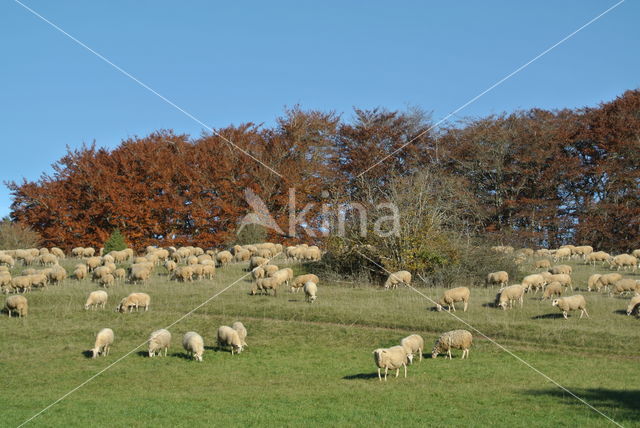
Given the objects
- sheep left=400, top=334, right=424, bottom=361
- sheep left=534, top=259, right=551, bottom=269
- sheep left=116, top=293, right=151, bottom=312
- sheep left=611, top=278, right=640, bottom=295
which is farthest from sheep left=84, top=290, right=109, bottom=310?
sheep left=534, top=259, right=551, bottom=269

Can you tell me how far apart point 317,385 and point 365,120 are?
44968mm

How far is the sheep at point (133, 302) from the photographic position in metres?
26.8

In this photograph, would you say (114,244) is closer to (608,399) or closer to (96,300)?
(96,300)

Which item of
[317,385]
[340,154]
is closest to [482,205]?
[340,154]

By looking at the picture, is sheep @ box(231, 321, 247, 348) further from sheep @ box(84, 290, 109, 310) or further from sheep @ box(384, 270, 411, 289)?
sheep @ box(384, 270, 411, 289)

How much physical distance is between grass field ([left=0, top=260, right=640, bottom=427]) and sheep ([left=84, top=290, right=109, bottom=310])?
60 centimetres

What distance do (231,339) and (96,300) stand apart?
29.2ft

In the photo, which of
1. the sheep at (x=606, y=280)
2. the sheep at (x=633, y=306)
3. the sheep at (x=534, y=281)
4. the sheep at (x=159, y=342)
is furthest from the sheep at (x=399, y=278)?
the sheep at (x=159, y=342)

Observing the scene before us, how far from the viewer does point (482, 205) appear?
5322 centimetres

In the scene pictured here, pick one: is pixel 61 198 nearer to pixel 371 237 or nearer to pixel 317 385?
pixel 371 237

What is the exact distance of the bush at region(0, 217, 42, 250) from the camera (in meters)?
51.7

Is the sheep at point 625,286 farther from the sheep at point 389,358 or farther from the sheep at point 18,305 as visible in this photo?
the sheep at point 18,305

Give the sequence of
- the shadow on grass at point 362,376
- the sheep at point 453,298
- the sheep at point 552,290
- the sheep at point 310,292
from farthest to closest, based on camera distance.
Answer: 1. the sheep at point 310,292
2. the sheep at point 552,290
3. the sheep at point 453,298
4. the shadow on grass at point 362,376

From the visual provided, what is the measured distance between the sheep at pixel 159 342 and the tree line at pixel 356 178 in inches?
1152
